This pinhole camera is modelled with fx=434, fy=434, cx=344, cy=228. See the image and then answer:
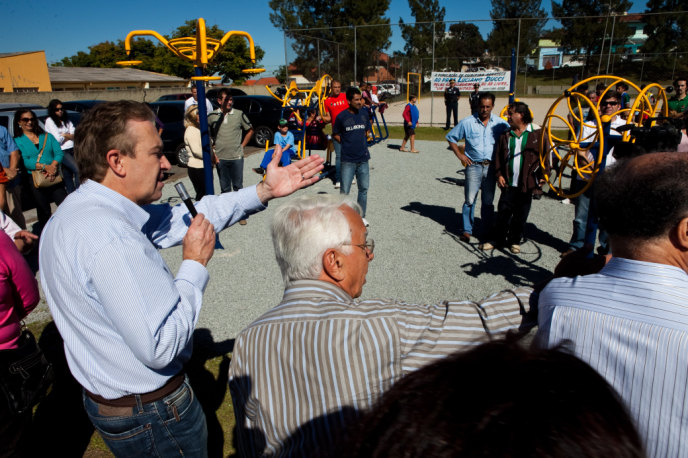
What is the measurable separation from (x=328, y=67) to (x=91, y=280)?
1985 cm

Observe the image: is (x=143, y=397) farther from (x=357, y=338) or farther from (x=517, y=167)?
(x=517, y=167)

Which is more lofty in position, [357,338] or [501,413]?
[501,413]

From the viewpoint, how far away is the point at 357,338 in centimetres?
115

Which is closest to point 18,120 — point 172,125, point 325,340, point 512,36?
point 172,125

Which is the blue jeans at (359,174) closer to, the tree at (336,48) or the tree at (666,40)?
the tree at (336,48)

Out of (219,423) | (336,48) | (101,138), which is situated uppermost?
(336,48)

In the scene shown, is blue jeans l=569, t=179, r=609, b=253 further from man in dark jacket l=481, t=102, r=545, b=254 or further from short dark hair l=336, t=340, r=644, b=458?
short dark hair l=336, t=340, r=644, b=458

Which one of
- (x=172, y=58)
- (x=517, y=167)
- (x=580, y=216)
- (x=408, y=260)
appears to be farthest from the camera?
(x=172, y=58)

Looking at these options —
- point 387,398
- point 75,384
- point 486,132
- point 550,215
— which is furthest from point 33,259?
point 550,215

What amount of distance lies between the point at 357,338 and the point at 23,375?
1793 millimetres

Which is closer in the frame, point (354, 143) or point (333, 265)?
point (333, 265)

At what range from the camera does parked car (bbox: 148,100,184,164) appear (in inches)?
480

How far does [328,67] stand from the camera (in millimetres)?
19719

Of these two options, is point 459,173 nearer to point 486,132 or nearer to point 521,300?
point 486,132
